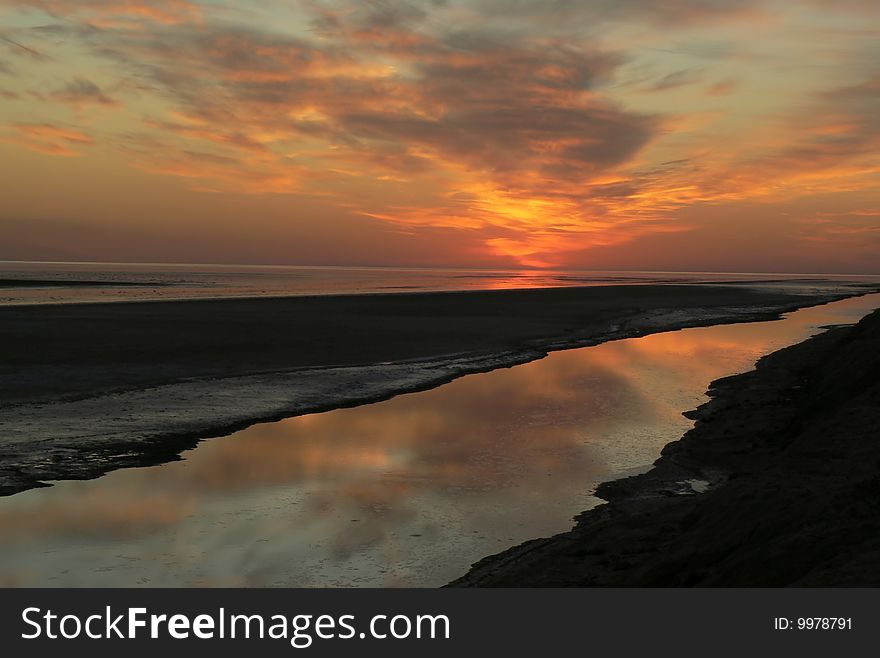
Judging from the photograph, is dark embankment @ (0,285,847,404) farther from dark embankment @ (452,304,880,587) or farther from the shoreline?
dark embankment @ (452,304,880,587)

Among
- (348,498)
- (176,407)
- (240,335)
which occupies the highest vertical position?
(240,335)

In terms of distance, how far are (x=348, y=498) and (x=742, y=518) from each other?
20.2 feet

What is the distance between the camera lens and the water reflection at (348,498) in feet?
28.6

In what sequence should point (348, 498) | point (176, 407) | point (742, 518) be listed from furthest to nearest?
point (176, 407), point (348, 498), point (742, 518)

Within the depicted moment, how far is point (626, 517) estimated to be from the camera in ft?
32.1

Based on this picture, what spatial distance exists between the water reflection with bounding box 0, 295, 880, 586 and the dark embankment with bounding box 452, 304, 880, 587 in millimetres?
786

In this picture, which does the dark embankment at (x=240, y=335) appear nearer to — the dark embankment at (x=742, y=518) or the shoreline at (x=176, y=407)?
the shoreline at (x=176, y=407)

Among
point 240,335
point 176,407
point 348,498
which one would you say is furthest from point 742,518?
point 240,335

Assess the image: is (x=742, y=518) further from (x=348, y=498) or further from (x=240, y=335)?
(x=240, y=335)

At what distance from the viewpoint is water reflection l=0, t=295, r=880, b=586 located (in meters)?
8.71

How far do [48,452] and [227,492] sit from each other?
176 inches

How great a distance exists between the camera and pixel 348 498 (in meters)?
11.3

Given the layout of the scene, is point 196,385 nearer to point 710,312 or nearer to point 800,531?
point 800,531
